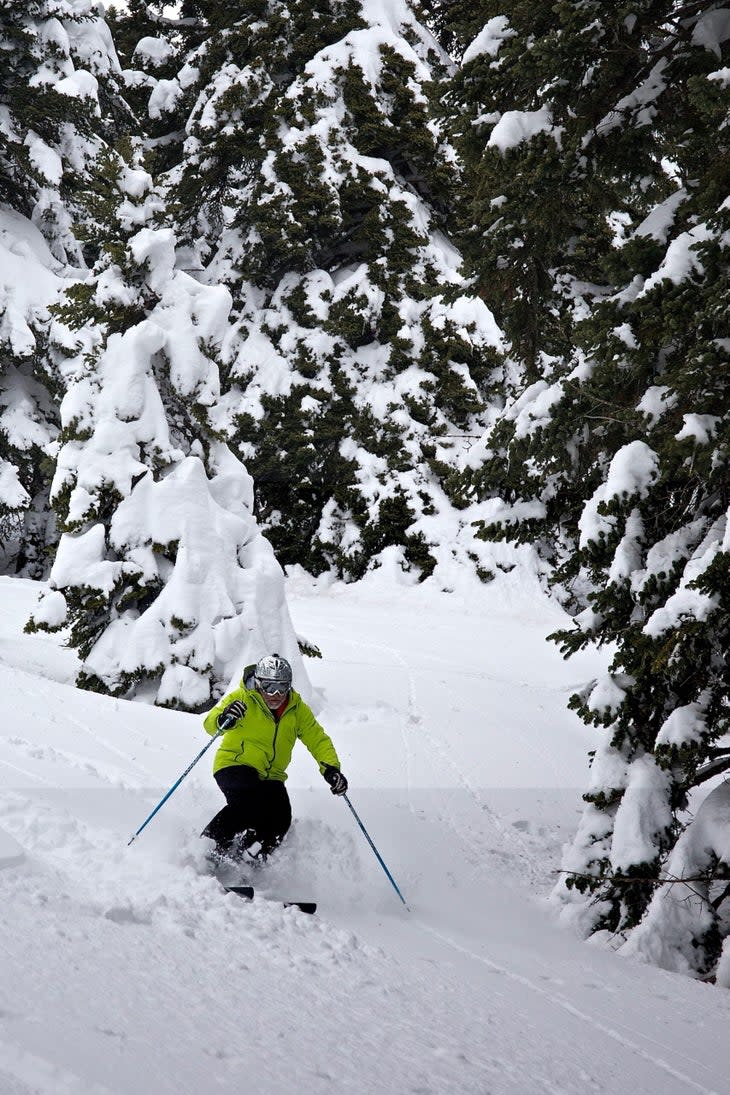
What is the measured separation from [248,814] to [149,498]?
7.04 m

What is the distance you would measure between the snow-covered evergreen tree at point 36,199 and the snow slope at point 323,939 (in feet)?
39.4

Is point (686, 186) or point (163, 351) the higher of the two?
point (163, 351)

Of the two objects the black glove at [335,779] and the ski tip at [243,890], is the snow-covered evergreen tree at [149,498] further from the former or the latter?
the ski tip at [243,890]

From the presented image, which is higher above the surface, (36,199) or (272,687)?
(36,199)

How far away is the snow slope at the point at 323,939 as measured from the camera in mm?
3049

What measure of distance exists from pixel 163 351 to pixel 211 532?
9.70ft

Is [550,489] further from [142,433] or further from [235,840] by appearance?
[142,433]

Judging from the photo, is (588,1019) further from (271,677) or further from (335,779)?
(271,677)

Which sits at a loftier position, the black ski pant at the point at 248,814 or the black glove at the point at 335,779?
the black glove at the point at 335,779

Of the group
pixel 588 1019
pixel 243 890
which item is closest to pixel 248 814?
pixel 243 890

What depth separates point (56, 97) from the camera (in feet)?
70.6

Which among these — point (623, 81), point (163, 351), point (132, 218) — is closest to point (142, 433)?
point (163, 351)

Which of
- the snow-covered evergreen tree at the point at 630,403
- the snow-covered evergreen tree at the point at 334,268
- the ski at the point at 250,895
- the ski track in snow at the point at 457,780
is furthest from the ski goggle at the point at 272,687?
the snow-covered evergreen tree at the point at 334,268

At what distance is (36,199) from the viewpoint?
22.5 metres
